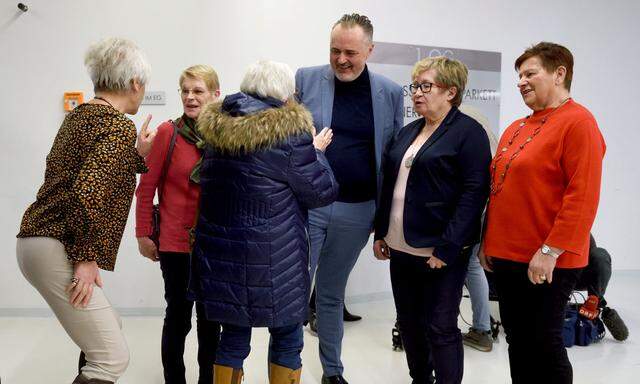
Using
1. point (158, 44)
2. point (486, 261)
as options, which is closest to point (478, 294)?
point (486, 261)

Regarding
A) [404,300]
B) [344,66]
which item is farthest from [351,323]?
[344,66]

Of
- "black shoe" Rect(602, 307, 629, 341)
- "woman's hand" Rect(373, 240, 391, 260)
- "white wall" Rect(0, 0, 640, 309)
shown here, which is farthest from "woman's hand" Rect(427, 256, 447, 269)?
"white wall" Rect(0, 0, 640, 309)

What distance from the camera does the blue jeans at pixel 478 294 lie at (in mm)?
2906

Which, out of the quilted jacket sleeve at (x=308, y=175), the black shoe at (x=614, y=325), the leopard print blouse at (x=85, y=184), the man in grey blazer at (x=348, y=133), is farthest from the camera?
the black shoe at (x=614, y=325)

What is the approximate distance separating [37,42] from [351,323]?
2688 millimetres

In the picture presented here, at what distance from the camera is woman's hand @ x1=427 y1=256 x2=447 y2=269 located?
188 centimetres

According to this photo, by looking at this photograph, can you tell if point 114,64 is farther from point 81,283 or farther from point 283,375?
point 283,375

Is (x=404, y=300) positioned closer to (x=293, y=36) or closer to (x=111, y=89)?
(x=111, y=89)

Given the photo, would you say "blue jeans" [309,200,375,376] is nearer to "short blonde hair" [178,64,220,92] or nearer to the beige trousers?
"short blonde hair" [178,64,220,92]

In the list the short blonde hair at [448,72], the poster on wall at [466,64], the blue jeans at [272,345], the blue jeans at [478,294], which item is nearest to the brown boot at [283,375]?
the blue jeans at [272,345]

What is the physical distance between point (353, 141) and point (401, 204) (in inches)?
14.5

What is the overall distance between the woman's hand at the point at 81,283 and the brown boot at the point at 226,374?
56cm

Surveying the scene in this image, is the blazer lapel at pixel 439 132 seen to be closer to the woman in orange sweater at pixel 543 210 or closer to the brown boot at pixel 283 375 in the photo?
the woman in orange sweater at pixel 543 210

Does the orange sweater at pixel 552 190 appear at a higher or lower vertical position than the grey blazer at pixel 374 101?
lower
